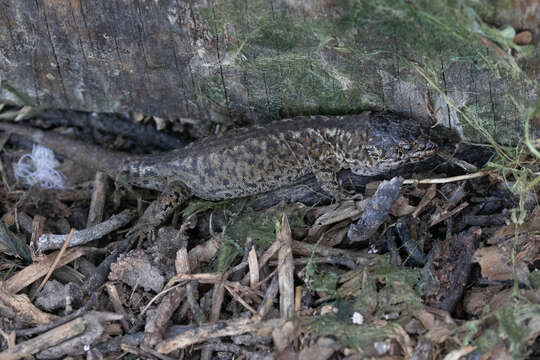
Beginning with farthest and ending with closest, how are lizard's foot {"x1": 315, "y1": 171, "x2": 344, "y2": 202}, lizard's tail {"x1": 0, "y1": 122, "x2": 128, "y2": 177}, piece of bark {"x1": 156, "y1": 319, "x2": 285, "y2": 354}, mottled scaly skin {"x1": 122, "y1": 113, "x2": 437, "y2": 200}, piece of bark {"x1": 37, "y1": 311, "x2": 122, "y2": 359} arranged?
1. lizard's tail {"x1": 0, "y1": 122, "x2": 128, "y2": 177}
2. lizard's foot {"x1": 315, "y1": 171, "x2": 344, "y2": 202}
3. mottled scaly skin {"x1": 122, "y1": 113, "x2": 437, "y2": 200}
4. piece of bark {"x1": 37, "y1": 311, "x2": 122, "y2": 359}
5. piece of bark {"x1": 156, "y1": 319, "x2": 285, "y2": 354}

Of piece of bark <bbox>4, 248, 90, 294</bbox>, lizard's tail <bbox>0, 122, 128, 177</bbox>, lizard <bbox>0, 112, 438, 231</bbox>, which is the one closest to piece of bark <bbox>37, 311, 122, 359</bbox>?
piece of bark <bbox>4, 248, 90, 294</bbox>

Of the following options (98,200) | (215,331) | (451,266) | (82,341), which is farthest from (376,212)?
(98,200)

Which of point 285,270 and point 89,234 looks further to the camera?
point 89,234

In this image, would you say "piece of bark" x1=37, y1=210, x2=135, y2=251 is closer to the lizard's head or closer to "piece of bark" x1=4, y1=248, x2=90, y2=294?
"piece of bark" x1=4, y1=248, x2=90, y2=294

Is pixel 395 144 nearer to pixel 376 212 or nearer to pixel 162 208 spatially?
pixel 376 212

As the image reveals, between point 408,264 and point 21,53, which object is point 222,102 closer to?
point 21,53

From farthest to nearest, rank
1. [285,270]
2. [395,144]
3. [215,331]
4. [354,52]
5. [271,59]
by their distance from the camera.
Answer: [395,144] → [271,59] → [354,52] → [285,270] → [215,331]

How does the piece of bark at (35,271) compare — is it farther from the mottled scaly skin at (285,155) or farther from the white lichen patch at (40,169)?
the white lichen patch at (40,169)

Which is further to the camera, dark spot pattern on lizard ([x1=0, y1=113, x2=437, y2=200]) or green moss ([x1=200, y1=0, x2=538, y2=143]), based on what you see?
dark spot pattern on lizard ([x1=0, y1=113, x2=437, y2=200])
